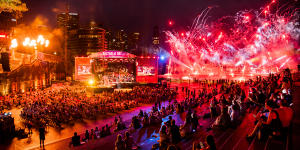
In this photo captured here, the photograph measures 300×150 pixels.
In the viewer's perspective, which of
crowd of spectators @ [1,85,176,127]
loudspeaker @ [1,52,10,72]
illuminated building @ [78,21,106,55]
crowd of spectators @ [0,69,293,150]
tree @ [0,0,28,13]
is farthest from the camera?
illuminated building @ [78,21,106,55]

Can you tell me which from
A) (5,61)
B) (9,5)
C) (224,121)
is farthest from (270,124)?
(5,61)

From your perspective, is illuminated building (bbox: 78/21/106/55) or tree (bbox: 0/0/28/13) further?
illuminated building (bbox: 78/21/106/55)

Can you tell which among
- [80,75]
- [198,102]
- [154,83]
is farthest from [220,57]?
[198,102]

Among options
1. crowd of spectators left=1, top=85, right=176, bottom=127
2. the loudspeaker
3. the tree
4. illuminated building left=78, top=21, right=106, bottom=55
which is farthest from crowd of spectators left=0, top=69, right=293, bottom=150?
illuminated building left=78, top=21, right=106, bottom=55

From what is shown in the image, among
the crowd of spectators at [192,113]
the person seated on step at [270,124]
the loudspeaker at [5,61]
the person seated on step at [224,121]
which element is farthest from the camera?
the loudspeaker at [5,61]

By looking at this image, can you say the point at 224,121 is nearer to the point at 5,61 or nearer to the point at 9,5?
the point at 9,5

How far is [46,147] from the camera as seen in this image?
8609 millimetres

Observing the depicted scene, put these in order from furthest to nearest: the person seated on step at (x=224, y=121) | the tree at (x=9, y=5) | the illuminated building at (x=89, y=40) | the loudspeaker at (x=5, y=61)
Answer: the illuminated building at (x=89, y=40), the loudspeaker at (x=5, y=61), the tree at (x=9, y=5), the person seated on step at (x=224, y=121)

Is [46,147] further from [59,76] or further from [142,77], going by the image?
[59,76]

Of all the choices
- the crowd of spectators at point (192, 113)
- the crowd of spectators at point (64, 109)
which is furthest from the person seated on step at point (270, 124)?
the crowd of spectators at point (64, 109)

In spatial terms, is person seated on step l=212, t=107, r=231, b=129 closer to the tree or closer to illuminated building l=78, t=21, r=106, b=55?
the tree

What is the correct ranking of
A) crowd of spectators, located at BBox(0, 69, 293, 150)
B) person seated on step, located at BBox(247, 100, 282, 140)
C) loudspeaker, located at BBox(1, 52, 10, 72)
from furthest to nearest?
loudspeaker, located at BBox(1, 52, 10, 72)
crowd of spectators, located at BBox(0, 69, 293, 150)
person seated on step, located at BBox(247, 100, 282, 140)

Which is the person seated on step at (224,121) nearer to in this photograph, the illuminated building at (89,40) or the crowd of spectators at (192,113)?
the crowd of spectators at (192,113)

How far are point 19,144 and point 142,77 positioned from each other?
23322mm
